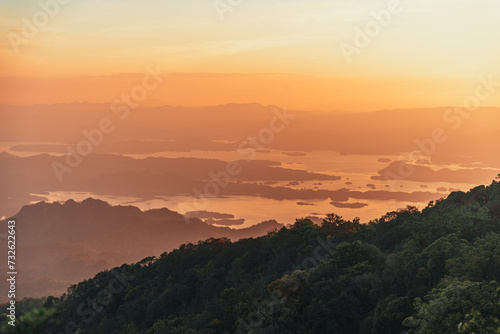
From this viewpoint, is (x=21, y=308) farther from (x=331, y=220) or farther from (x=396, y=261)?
(x=396, y=261)

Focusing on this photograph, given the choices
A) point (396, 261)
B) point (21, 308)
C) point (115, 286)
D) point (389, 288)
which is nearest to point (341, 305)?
point (389, 288)

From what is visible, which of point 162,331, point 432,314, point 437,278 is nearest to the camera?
point 432,314

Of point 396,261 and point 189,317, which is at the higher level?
point 396,261

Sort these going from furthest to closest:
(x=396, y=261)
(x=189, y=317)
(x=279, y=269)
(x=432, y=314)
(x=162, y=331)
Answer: (x=279, y=269) < (x=189, y=317) < (x=162, y=331) < (x=396, y=261) < (x=432, y=314)

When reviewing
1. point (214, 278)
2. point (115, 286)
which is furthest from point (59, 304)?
point (214, 278)

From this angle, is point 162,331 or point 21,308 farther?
point 21,308

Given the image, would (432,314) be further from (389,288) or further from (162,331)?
(162,331)
